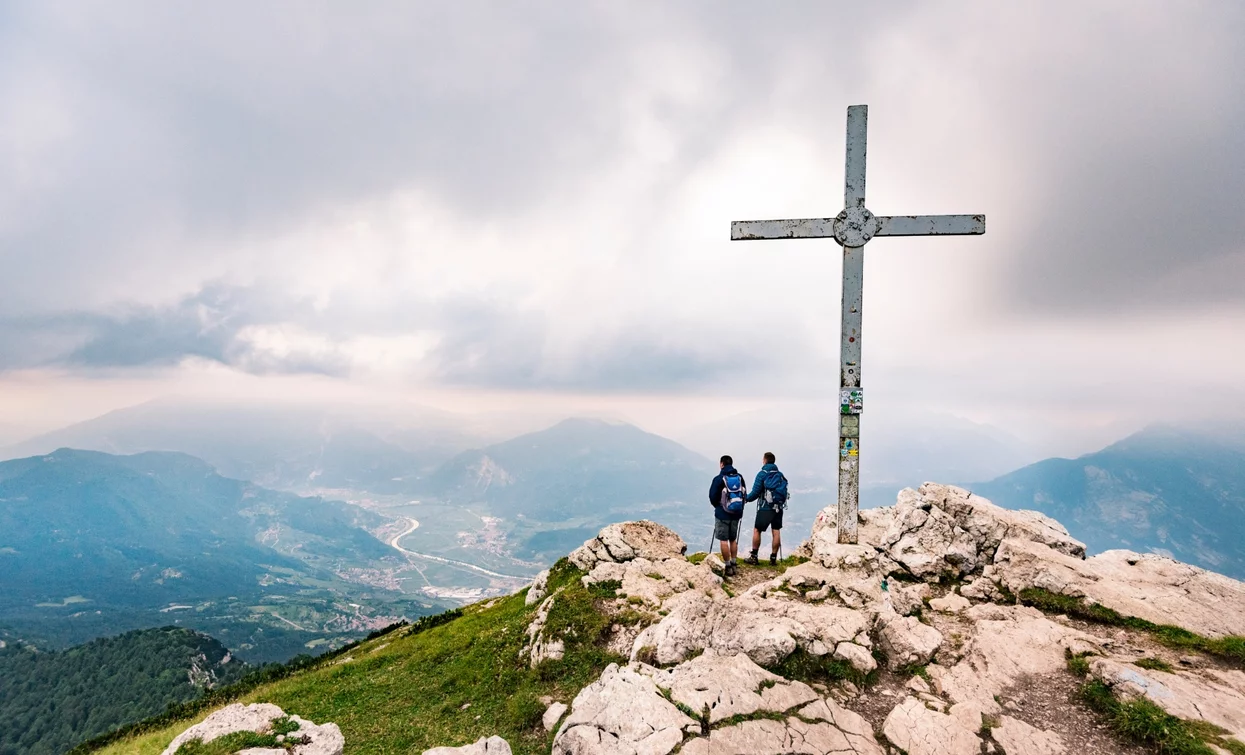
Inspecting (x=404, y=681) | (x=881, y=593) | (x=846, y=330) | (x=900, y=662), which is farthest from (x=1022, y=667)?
(x=404, y=681)

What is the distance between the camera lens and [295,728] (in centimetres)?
991

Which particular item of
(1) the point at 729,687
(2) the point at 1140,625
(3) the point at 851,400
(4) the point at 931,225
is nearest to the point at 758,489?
(3) the point at 851,400

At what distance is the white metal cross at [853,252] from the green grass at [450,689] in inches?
362

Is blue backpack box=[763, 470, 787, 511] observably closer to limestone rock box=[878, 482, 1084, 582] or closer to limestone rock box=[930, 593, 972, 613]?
limestone rock box=[878, 482, 1084, 582]

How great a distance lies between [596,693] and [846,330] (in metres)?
12.7

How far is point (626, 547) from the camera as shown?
60.9ft

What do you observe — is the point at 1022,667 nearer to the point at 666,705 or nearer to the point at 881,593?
the point at 881,593

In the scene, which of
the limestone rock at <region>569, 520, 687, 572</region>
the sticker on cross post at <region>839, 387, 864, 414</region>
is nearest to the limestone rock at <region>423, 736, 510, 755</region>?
the limestone rock at <region>569, 520, 687, 572</region>

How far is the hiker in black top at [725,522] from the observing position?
1653cm

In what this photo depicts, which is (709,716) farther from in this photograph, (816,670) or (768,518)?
(768,518)

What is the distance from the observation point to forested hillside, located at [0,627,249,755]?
328ft

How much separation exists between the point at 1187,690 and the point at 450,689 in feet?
50.6

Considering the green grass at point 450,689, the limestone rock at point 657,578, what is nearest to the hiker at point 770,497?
the limestone rock at point 657,578

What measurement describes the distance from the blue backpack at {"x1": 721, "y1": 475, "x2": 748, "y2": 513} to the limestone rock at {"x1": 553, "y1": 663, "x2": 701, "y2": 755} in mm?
7353
